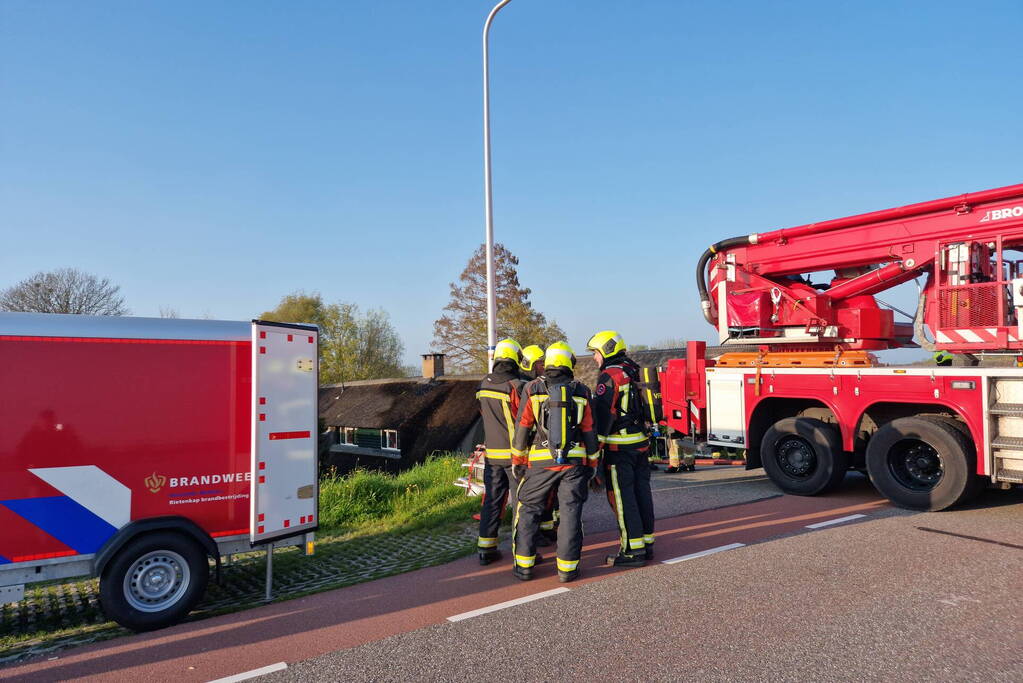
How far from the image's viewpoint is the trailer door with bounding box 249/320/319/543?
5578 millimetres

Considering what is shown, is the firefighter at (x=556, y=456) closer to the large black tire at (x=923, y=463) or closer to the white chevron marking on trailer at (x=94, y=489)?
the white chevron marking on trailer at (x=94, y=489)

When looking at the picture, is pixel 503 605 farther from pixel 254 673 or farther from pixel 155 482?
pixel 155 482

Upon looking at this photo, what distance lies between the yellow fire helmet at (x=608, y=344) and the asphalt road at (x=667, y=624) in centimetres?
195

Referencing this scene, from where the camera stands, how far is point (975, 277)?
8.21 meters

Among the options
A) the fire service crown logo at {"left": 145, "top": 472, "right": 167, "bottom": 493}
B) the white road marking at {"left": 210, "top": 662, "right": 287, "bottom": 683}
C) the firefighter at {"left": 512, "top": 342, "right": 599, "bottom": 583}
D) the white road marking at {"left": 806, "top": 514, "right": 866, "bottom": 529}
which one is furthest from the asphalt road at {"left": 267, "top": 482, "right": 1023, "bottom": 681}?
the fire service crown logo at {"left": 145, "top": 472, "right": 167, "bottom": 493}

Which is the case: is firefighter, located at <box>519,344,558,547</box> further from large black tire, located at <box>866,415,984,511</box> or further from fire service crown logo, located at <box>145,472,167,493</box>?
large black tire, located at <box>866,415,984,511</box>

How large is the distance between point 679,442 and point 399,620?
7.18 metres

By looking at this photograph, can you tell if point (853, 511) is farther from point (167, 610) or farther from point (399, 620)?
point (167, 610)

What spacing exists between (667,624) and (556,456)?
1.62 m

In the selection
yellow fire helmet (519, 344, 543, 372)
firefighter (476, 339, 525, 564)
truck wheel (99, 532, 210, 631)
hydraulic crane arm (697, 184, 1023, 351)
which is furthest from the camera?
hydraulic crane arm (697, 184, 1023, 351)

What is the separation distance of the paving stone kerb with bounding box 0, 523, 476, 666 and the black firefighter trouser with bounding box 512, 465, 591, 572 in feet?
3.68

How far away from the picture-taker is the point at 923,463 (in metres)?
7.93

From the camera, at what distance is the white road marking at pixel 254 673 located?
13.2ft

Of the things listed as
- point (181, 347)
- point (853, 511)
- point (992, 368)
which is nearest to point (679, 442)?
point (853, 511)
